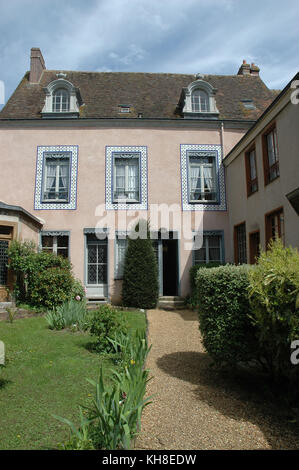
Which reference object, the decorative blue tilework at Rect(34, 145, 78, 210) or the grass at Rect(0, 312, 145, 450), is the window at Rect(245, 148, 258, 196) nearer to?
the decorative blue tilework at Rect(34, 145, 78, 210)

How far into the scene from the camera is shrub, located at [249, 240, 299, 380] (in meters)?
3.62

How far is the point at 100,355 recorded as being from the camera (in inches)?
221

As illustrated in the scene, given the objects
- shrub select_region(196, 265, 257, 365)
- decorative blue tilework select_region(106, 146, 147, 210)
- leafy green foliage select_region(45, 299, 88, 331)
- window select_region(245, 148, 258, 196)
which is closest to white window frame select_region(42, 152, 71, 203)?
decorative blue tilework select_region(106, 146, 147, 210)

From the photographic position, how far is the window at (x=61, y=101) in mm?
13508

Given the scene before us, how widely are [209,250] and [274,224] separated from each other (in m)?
3.87

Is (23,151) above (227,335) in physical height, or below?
above

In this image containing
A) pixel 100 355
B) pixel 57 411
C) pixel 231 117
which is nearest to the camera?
pixel 57 411

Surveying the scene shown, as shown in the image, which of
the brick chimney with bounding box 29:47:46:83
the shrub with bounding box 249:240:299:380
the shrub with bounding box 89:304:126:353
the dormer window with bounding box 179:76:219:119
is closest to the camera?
the shrub with bounding box 249:240:299:380

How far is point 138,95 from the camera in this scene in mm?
14906

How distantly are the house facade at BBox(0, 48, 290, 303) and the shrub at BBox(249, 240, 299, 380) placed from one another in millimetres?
8667

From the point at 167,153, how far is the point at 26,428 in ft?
37.4

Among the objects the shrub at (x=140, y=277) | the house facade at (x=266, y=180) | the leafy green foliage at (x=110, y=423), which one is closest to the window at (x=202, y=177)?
the house facade at (x=266, y=180)
